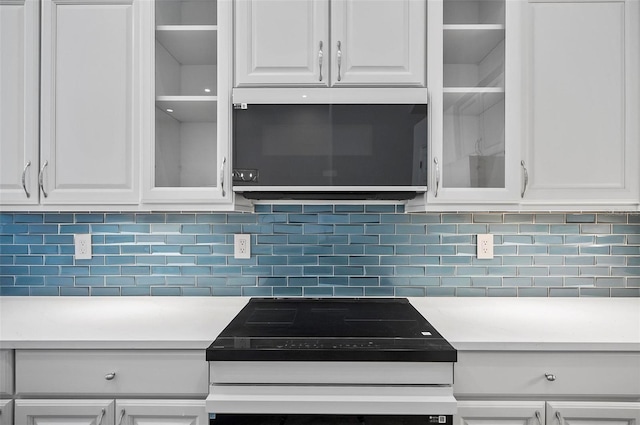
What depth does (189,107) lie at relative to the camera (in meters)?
1.53

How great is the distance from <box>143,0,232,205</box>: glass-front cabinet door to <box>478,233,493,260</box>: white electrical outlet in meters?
1.14

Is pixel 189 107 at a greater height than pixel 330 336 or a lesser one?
greater

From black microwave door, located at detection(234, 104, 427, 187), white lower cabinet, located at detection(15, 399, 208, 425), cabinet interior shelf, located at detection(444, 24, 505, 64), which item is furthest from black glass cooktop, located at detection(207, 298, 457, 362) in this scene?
cabinet interior shelf, located at detection(444, 24, 505, 64)

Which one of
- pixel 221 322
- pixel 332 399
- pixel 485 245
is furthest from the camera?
pixel 485 245

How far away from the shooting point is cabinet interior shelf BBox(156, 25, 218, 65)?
4.99 ft

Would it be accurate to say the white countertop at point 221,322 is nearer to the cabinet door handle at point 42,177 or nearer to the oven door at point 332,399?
the oven door at point 332,399

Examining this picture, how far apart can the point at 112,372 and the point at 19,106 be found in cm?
109

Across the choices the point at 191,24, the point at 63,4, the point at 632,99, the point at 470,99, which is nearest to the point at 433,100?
the point at 470,99

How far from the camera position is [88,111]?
4.97 ft

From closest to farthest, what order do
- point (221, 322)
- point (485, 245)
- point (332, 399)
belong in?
point (332, 399), point (221, 322), point (485, 245)

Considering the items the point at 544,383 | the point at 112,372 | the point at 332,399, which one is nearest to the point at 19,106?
the point at 112,372

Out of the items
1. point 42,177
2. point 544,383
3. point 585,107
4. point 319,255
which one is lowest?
point 544,383

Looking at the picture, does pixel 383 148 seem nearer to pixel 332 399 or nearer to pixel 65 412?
pixel 332 399

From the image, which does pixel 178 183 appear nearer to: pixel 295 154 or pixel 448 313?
pixel 295 154
